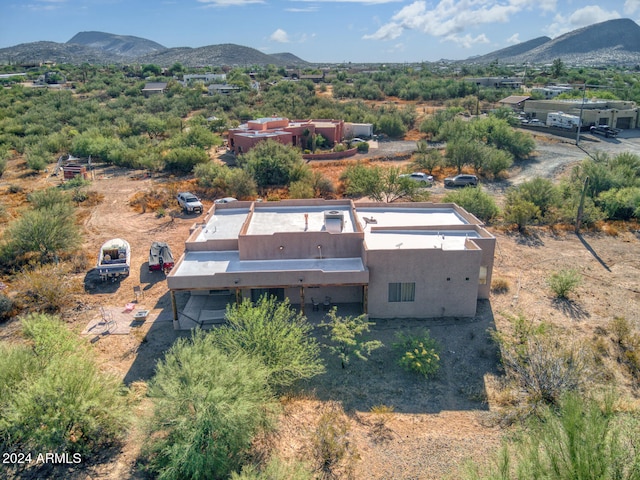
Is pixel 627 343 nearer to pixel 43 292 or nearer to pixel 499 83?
pixel 43 292

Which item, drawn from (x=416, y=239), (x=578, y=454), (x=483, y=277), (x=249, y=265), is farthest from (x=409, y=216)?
(x=578, y=454)

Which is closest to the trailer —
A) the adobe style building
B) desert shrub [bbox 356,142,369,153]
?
desert shrub [bbox 356,142,369,153]

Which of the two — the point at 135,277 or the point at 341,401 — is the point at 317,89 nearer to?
the point at 135,277

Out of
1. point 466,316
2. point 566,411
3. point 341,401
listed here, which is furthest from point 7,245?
point 566,411

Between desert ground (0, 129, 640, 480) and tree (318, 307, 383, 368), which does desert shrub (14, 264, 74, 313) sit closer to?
desert ground (0, 129, 640, 480)

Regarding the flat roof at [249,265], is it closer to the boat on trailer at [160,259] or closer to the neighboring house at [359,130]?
the boat on trailer at [160,259]

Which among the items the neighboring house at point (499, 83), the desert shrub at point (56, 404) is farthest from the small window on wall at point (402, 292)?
the neighboring house at point (499, 83)

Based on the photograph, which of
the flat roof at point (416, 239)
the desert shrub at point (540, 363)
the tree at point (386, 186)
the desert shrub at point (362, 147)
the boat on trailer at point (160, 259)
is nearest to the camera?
the desert shrub at point (540, 363)
